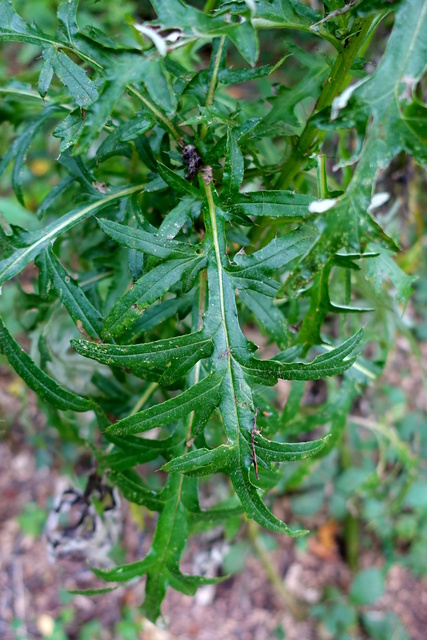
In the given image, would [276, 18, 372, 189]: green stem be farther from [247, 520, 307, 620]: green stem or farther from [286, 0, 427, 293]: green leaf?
[247, 520, 307, 620]: green stem

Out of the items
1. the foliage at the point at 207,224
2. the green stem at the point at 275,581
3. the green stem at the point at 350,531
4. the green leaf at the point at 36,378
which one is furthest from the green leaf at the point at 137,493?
the green stem at the point at 350,531

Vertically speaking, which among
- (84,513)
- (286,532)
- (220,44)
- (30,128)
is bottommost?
(84,513)

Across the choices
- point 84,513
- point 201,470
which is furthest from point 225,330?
point 84,513

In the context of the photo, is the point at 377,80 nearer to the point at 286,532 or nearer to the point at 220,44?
the point at 220,44

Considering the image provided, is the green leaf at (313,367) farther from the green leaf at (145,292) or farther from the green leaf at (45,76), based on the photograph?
the green leaf at (45,76)

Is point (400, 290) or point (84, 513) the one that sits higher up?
point (400, 290)

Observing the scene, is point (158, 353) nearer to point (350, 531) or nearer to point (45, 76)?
point (45, 76)
